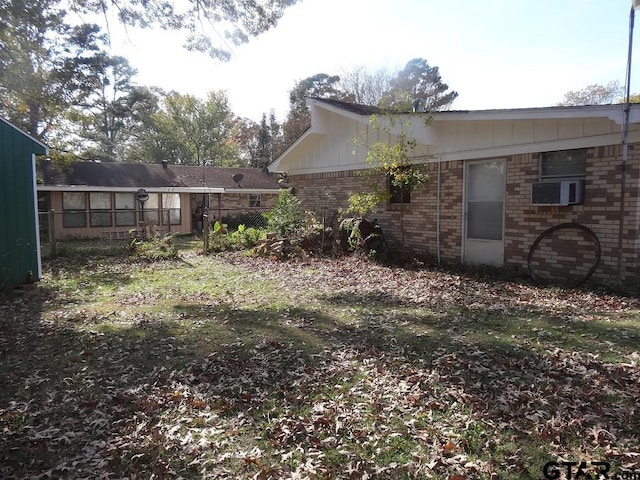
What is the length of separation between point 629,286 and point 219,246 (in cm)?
1015

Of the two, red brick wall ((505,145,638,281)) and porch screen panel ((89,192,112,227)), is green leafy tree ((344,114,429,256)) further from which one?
porch screen panel ((89,192,112,227))

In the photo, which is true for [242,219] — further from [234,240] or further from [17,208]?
[17,208]

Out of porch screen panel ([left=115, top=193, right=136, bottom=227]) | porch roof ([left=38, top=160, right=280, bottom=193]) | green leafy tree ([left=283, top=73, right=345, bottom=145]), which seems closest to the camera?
porch roof ([left=38, top=160, right=280, bottom=193])

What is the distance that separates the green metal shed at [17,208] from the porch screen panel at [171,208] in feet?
42.9

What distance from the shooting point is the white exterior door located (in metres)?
8.65

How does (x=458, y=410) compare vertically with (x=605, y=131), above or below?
below

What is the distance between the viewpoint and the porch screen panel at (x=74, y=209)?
19.2 m

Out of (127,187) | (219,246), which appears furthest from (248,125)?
(219,246)

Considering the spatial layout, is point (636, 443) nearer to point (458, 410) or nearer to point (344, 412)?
point (458, 410)

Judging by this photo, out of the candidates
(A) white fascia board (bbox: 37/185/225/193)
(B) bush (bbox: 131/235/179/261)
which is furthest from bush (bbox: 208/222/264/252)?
(A) white fascia board (bbox: 37/185/225/193)

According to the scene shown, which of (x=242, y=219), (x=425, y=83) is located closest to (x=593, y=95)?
(x=425, y=83)

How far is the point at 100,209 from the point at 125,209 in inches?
40.8

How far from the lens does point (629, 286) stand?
6590mm

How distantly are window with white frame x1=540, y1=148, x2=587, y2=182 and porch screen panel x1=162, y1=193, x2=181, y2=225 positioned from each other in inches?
694
